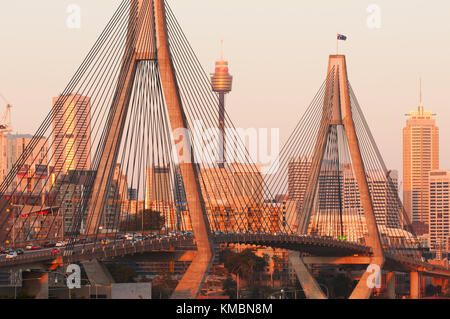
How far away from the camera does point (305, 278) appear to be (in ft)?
336

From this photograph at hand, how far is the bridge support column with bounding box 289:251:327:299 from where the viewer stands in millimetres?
102562

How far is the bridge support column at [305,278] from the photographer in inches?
4038

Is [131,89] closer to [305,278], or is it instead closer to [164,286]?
[305,278]

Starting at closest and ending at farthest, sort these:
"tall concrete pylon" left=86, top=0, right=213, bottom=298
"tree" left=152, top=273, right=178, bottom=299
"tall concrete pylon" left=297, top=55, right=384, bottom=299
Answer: "tall concrete pylon" left=86, top=0, right=213, bottom=298, "tall concrete pylon" left=297, top=55, right=384, bottom=299, "tree" left=152, top=273, right=178, bottom=299

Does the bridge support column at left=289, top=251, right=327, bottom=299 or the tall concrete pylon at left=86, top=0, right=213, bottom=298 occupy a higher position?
the tall concrete pylon at left=86, top=0, right=213, bottom=298

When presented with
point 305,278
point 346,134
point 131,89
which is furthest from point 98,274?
point 305,278

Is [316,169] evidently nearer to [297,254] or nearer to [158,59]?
[297,254]

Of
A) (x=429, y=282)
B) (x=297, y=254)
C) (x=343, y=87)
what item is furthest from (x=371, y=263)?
(x=429, y=282)

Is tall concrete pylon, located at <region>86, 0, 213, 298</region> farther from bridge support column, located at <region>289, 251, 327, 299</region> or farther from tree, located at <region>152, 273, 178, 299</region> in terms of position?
tree, located at <region>152, 273, 178, 299</region>

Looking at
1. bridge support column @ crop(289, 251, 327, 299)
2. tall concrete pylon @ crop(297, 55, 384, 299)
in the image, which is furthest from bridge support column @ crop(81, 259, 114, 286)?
bridge support column @ crop(289, 251, 327, 299)

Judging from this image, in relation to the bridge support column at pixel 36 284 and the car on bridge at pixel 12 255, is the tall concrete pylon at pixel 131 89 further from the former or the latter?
the bridge support column at pixel 36 284

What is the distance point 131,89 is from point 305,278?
42650 mm

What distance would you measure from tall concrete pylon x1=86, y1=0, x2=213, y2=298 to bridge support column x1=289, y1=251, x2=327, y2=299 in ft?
127
